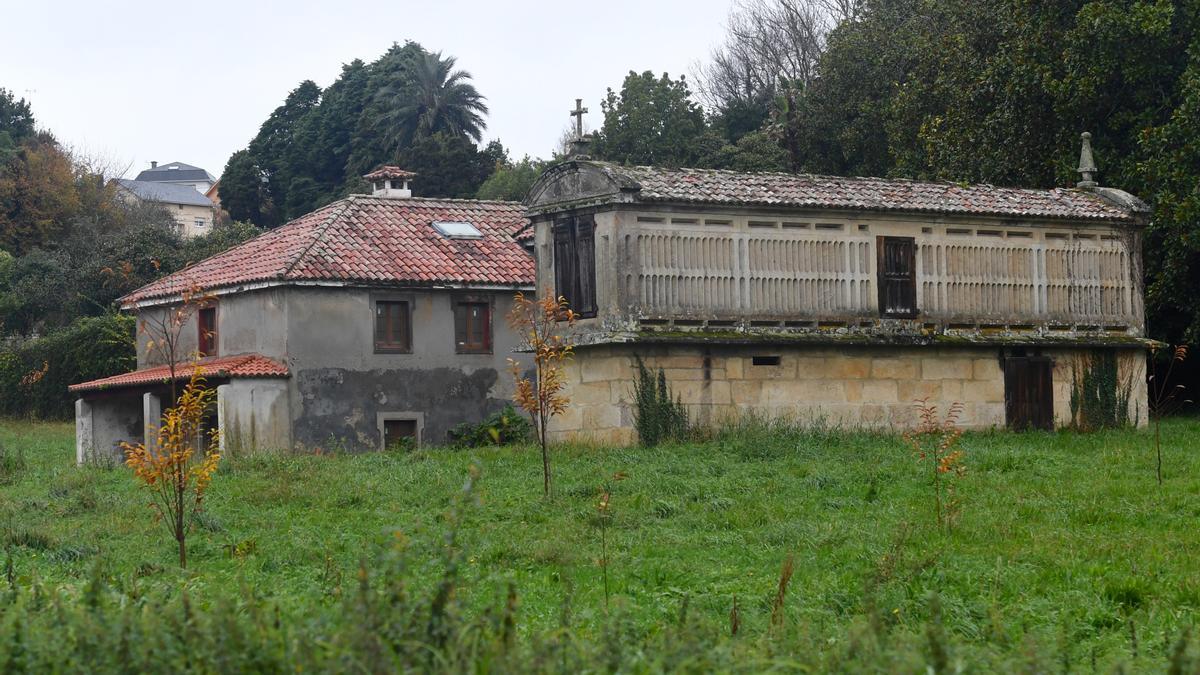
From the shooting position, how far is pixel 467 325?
32969 mm

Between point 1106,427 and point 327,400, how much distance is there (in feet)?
46.2

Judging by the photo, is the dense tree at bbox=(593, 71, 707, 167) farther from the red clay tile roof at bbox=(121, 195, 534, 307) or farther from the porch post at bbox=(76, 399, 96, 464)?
the porch post at bbox=(76, 399, 96, 464)

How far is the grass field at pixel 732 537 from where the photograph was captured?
10633 millimetres

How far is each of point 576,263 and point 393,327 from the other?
8442mm

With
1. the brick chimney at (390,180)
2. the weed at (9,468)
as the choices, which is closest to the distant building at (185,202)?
the brick chimney at (390,180)

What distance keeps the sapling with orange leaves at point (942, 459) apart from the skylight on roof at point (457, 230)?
13.1m

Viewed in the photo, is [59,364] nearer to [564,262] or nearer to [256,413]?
[256,413]

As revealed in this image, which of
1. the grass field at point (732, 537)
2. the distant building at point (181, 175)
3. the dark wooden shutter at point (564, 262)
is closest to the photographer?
the grass field at point (732, 537)

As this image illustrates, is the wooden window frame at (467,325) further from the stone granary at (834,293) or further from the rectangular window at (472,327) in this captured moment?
the stone granary at (834,293)

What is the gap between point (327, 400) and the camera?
100 feet

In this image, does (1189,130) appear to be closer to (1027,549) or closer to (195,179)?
(1027,549)

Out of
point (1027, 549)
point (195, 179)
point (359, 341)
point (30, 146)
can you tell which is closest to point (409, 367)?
point (359, 341)

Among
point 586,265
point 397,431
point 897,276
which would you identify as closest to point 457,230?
point 397,431

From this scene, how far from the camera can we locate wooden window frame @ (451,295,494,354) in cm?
3275
